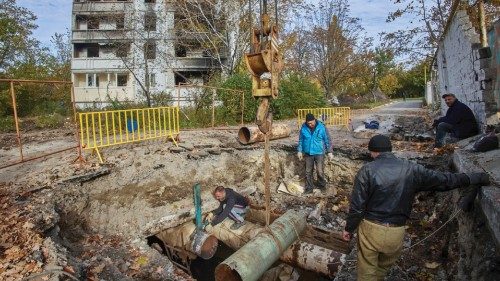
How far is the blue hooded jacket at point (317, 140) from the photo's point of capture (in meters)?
7.83

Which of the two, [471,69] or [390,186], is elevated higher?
[471,69]

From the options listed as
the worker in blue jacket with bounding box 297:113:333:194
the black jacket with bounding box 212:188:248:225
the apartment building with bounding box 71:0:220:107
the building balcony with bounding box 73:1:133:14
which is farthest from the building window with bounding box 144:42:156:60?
the black jacket with bounding box 212:188:248:225

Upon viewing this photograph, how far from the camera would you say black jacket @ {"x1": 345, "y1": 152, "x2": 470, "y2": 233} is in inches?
130

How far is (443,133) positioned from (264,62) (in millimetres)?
5320

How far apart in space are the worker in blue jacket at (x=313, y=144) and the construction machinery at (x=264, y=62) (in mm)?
3906

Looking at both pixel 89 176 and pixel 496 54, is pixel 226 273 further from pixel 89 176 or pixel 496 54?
pixel 496 54

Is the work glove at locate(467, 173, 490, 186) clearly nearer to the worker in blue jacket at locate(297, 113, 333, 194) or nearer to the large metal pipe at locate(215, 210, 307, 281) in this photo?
the large metal pipe at locate(215, 210, 307, 281)

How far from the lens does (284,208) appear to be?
801 centimetres

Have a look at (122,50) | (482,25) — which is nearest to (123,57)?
(122,50)

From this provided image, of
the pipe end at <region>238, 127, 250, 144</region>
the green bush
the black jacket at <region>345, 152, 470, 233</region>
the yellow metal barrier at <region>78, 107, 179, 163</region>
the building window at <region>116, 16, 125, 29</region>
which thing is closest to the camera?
the black jacket at <region>345, 152, 470, 233</region>

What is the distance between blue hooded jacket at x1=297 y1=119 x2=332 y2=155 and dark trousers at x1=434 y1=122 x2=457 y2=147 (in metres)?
2.34

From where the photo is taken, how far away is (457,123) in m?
6.96

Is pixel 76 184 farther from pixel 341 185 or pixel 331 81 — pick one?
pixel 331 81

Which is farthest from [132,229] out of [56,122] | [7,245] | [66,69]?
[66,69]
